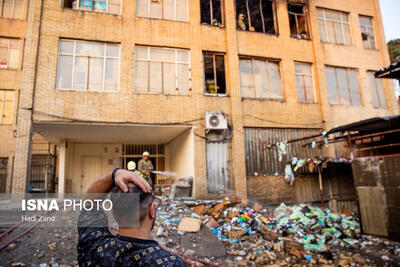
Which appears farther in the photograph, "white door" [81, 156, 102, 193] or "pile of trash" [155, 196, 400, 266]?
"white door" [81, 156, 102, 193]

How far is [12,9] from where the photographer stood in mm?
14625

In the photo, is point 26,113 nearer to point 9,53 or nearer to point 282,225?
point 9,53

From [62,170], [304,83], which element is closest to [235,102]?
[304,83]

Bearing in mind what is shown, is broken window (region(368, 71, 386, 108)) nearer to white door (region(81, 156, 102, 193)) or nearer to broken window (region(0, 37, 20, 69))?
white door (region(81, 156, 102, 193))

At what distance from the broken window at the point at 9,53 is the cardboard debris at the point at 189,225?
1448 cm

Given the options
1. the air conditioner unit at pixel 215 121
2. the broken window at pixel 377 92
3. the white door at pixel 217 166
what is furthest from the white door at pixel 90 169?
the broken window at pixel 377 92

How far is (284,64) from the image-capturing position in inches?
469

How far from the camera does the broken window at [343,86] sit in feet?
41.4

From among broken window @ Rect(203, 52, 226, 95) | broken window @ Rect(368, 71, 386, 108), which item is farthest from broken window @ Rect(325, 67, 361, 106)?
broken window @ Rect(203, 52, 226, 95)

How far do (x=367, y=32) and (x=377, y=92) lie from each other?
362 cm

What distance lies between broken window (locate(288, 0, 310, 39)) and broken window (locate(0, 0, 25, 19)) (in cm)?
1556

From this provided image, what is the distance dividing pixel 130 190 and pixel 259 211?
8.75 m

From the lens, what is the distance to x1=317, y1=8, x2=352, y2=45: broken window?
43.2 ft

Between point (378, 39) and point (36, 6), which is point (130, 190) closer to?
point (36, 6)
